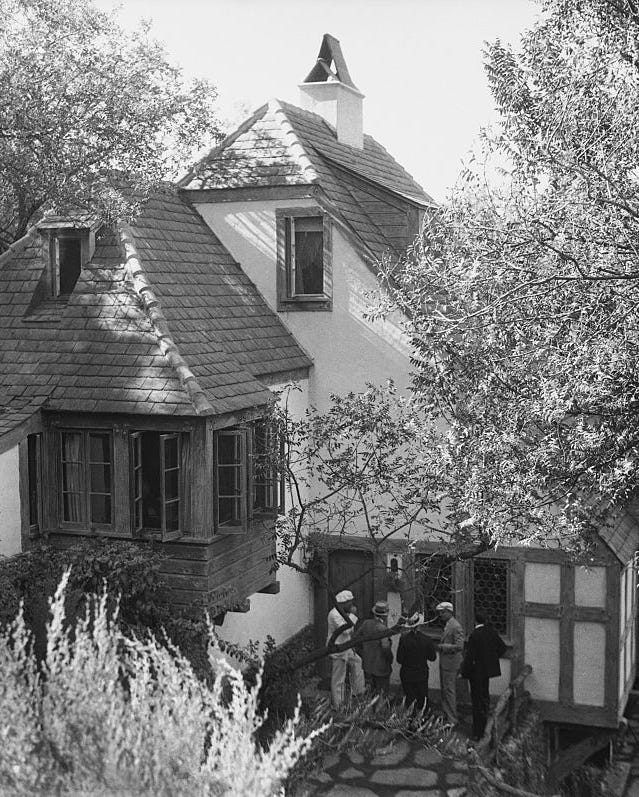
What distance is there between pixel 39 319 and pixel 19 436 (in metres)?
2.16

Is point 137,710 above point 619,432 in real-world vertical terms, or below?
below

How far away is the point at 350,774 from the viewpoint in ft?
39.0

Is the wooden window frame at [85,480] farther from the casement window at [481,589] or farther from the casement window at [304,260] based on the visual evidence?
the casement window at [481,589]

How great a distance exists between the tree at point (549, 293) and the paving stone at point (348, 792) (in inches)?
128

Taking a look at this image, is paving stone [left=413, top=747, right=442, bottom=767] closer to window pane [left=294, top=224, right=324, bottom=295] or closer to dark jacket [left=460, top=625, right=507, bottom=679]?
dark jacket [left=460, top=625, right=507, bottom=679]

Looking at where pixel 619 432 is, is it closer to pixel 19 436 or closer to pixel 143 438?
pixel 143 438

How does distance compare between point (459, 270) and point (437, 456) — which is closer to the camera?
point (459, 270)

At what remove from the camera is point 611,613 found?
15.0m

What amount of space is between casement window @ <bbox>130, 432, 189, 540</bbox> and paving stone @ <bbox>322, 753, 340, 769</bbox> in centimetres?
317

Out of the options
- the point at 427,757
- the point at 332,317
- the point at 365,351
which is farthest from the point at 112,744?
the point at 332,317

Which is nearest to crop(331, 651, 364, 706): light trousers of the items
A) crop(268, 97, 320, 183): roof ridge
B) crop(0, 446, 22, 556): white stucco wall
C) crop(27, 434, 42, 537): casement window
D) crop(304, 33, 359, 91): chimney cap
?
crop(27, 434, 42, 537): casement window

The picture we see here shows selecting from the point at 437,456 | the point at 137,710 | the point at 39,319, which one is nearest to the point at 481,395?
the point at 437,456

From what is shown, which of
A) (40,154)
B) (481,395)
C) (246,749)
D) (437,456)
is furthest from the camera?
(40,154)

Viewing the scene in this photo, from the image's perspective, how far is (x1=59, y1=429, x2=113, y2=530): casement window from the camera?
1268 centimetres
